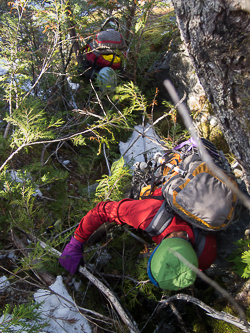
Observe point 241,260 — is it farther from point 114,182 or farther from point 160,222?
point 114,182

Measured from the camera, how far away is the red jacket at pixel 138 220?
2.44 m

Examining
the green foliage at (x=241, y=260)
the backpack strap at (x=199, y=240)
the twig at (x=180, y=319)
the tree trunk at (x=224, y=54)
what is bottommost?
the twig at (x=180, y=319)

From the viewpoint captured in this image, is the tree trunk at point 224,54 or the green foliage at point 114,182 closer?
the tree trunk at point 224,54

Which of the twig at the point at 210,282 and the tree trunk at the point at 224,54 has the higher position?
the tree trunk at the point at 224,54

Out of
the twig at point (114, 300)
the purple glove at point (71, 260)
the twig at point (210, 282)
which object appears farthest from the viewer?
the purple glove at point (71, 260)

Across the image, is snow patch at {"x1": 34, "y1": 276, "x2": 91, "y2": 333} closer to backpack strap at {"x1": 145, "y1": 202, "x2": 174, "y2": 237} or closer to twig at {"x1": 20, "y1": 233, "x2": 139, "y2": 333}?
twig at {"x1": 20, "y1": 233, "x2": 139, "y2": 333}

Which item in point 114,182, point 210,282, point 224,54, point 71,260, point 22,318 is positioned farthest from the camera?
point 114,182

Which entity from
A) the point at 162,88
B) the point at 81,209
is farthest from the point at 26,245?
the point at 162,88

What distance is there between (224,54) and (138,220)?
195cm

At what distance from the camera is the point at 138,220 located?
2.51 m

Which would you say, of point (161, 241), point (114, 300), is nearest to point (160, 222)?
point (161, 241)

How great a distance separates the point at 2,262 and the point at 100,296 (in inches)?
58.7

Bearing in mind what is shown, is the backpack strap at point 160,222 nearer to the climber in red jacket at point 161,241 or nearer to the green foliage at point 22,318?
the climber in red jacket at point 161,241

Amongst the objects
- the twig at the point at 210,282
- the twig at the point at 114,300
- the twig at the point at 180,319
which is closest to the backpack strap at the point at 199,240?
the twig at the point at 210,282
